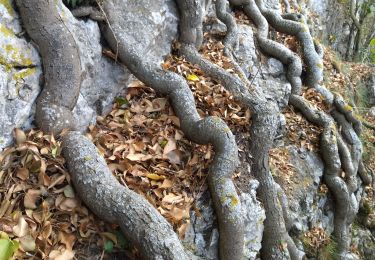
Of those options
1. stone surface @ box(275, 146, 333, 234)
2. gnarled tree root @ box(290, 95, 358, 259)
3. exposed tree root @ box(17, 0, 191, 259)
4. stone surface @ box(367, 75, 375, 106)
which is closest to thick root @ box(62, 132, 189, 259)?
exposed tree root @ box(17, 0, 191, 259)

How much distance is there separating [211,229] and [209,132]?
32.6 inches

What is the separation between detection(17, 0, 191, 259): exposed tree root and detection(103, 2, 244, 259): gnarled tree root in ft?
0.04

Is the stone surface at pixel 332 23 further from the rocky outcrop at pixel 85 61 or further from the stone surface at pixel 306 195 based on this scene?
the rocky outcrop at pixel 85 61

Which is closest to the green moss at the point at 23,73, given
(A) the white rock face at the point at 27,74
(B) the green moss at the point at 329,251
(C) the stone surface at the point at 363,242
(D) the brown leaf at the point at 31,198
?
(A) the white rock face at the point at 27,74

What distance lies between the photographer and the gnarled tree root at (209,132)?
295 cm

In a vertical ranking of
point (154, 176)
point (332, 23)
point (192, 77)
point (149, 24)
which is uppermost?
point (149, 24)

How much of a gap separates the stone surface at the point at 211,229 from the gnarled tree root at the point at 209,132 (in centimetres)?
10

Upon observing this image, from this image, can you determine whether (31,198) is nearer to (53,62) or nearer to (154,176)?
(154,176)

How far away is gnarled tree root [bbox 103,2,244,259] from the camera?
2.95 metres

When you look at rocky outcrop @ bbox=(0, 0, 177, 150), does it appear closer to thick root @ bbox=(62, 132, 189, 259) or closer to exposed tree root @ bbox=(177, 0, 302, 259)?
thick root @ bbox=(62, 132, 189, 259)

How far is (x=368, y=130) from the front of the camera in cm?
833

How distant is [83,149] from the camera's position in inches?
109

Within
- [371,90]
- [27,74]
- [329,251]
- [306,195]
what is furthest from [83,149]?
[371,90]

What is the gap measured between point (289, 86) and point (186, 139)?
110 inches
